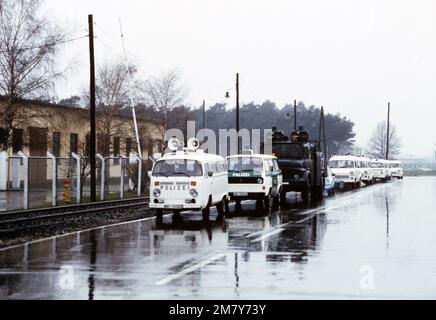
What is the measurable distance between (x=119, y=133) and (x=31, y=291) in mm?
49107

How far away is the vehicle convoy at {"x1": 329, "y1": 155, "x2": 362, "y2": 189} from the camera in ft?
168

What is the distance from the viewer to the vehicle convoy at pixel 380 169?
235ft

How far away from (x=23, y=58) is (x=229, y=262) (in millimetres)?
31996

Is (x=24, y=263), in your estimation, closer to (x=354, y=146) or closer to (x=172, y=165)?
(x=172, y=165)

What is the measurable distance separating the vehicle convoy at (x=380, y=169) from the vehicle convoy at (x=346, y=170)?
15065 millimetres

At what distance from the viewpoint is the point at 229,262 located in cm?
1283

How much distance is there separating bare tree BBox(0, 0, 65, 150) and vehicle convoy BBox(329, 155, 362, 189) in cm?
2124

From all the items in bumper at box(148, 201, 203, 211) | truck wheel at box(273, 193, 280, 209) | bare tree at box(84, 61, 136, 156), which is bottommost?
truck wheel at box(273, 193, 280, 209)

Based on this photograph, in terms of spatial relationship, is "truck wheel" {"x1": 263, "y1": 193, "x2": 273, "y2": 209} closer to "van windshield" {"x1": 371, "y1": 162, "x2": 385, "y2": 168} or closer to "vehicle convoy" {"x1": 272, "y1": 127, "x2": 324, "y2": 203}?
"vehicle convoy" {"x1": 272, "y1": 127, "x2": 324, "y2": 203}

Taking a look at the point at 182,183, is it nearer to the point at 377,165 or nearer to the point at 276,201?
the point at 276,201

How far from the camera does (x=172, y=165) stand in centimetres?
2181

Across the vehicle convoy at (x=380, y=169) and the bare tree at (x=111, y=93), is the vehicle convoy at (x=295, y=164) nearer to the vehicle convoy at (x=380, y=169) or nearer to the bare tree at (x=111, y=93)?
the bare tree at (x=111, y=93)

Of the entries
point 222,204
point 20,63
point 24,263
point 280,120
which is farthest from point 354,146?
point 24,263

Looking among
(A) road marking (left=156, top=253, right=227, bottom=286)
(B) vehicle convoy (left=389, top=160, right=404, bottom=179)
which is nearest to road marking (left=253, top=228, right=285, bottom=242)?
(A) road marking (left=156, top=253, right=227, bottom=286)
